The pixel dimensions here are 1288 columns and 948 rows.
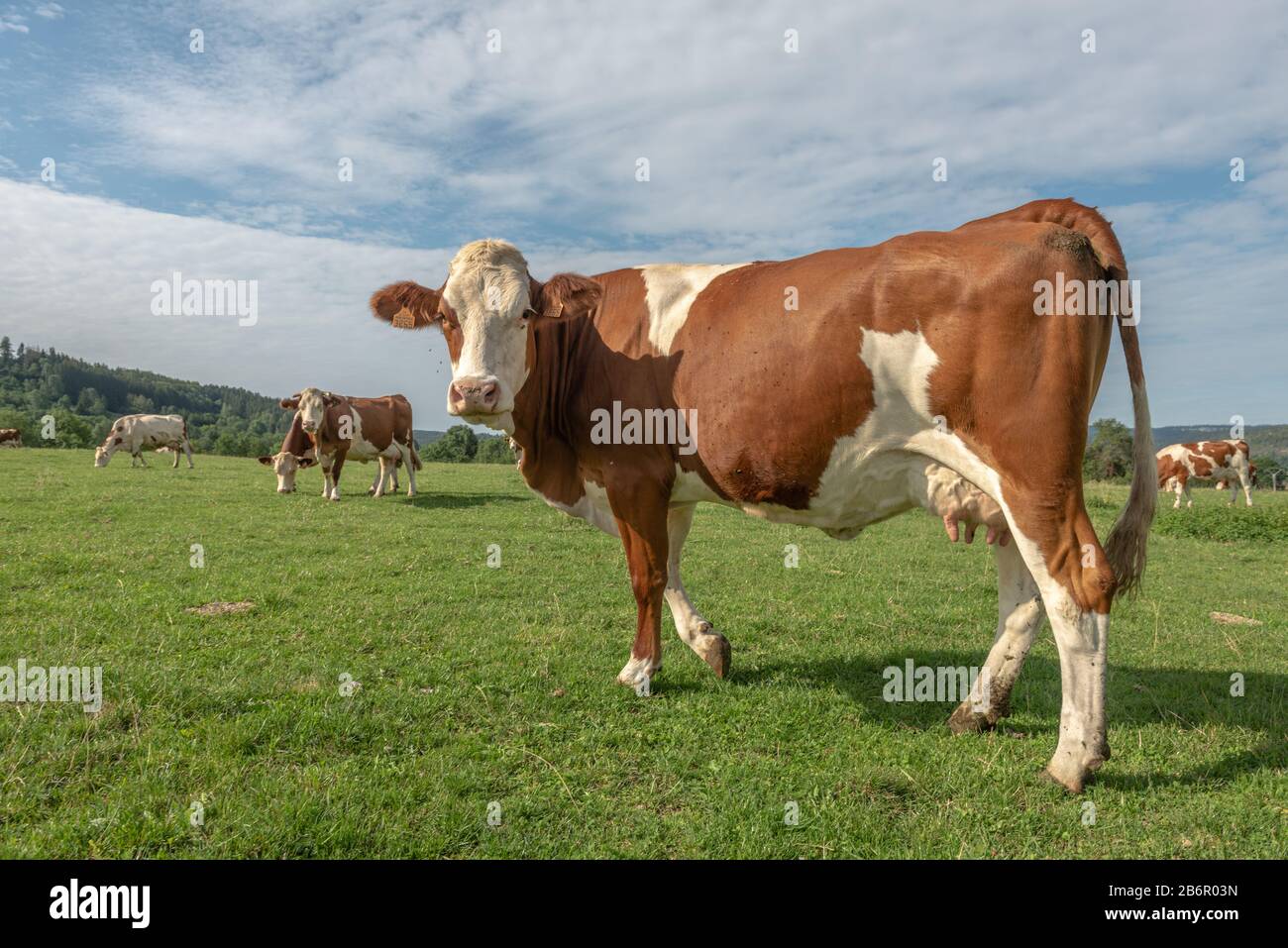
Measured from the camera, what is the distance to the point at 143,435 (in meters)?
A: 30.7

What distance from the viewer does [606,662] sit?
637cm

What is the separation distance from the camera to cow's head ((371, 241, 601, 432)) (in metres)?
5.27

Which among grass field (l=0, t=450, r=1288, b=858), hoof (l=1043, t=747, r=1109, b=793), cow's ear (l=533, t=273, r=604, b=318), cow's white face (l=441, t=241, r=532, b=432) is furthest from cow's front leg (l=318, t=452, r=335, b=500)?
hoof (l=1043, t=747, r=1109, b=793)

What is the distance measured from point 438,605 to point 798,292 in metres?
5.37

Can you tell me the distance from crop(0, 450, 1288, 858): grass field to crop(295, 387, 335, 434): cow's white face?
368 inches

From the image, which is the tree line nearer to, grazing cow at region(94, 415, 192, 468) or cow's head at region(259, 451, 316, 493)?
grazing cow at region(94, 415, 192, 468)

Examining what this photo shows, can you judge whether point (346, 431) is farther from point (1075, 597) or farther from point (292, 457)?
point (1075, 597)

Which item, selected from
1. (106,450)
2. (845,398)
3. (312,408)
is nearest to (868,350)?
(845,398)

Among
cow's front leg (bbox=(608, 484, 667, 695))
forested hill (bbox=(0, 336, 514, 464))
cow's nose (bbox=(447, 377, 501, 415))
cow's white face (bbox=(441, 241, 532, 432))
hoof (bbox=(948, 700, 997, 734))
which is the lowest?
hoof (bbox=(948, 700, 997, 734))

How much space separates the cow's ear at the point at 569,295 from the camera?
5641mm

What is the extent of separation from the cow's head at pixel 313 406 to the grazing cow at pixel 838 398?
15.0 m

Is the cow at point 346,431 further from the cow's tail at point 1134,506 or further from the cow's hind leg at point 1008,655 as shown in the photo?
the cow's tail at point 1134,506

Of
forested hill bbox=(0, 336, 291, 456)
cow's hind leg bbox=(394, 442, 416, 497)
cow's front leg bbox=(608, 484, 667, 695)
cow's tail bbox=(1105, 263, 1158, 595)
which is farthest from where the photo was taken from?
forested hill bbox=(0, 336, 291, 456)

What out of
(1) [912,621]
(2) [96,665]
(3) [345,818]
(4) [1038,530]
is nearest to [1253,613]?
(1) [912,621]
